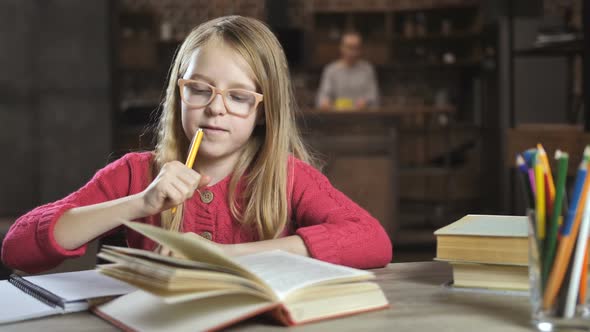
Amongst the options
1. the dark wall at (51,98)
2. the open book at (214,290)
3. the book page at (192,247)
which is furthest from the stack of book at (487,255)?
the dark wall at (51,98)

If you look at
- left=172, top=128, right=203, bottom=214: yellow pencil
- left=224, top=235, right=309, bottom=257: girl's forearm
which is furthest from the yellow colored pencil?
left=172, top=128, right=203, bottom=214: yellow pencil

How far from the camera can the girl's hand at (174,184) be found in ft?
3.29

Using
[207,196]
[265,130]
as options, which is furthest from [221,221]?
[265,130]

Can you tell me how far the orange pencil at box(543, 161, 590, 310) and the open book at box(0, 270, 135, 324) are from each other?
49 centimetres

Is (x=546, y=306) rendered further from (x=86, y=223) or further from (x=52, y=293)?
(x=86, y=223)

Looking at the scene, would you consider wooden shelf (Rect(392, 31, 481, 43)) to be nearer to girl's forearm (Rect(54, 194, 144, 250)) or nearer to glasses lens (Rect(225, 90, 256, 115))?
glasses lens (Rect(225, 90, 256, 115))

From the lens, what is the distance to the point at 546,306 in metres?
0.72

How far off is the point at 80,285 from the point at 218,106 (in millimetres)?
414

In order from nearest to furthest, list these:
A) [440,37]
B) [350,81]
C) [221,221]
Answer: [221,221] → [350,81] → [440,37]

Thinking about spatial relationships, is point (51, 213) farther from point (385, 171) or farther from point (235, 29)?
point (385, 171)

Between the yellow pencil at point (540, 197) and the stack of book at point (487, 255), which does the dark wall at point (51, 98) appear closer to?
the stack of book at point (487, 255)

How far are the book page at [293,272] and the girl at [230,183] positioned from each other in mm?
203

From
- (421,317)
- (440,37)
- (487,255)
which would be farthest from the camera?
(440,37)

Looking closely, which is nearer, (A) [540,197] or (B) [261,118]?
(A) [540,197]
